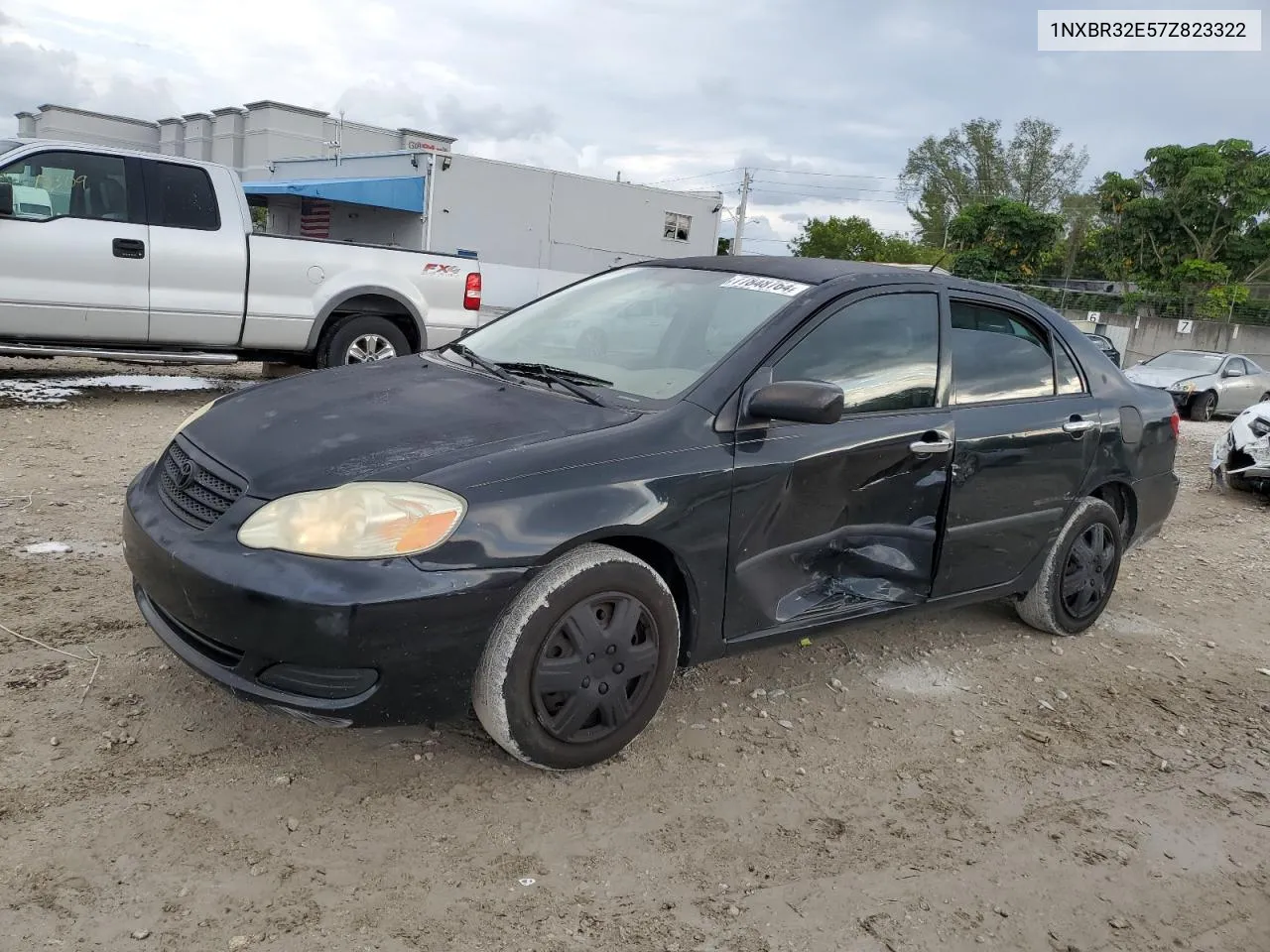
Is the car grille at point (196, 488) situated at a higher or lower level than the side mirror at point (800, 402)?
lower

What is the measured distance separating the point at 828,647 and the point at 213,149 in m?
45.1

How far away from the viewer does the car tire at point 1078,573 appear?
179 inches

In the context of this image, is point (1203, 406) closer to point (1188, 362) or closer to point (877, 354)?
point (1188, 362)

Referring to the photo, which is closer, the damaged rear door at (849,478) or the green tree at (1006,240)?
the damaged rear door at (849,478)

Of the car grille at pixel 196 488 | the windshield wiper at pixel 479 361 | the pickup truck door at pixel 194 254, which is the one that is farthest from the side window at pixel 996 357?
the pickup truck door at pixel 194 254

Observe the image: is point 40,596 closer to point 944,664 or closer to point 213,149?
point 944,664

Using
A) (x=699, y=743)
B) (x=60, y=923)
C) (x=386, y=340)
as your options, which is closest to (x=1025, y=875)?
(x=699, y=743)

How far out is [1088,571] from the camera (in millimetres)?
4715

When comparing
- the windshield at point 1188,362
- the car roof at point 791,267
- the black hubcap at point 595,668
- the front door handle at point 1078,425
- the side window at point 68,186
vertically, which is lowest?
the black hubcap at point 595,668

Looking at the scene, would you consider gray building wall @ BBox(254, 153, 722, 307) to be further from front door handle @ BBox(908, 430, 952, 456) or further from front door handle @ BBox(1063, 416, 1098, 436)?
front door handle @ BBox(908, 430, 952, 456)

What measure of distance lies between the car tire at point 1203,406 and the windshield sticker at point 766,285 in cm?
1571

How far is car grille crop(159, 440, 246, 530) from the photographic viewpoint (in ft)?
9.60

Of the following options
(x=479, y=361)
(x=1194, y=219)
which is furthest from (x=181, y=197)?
(x=1194, y=219)

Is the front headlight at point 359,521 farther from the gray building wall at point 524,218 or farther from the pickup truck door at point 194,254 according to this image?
the gray building wall at point 524,218
